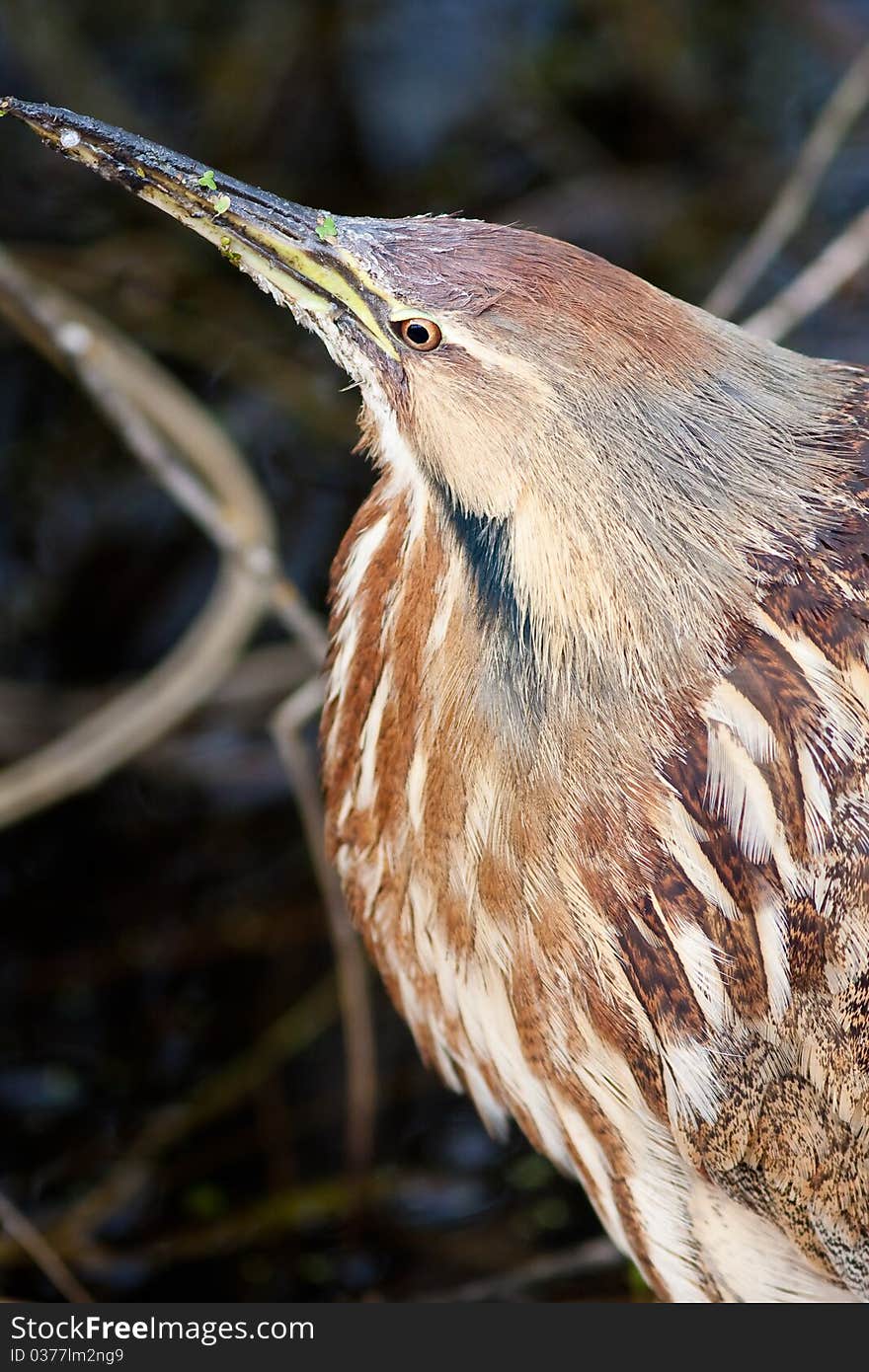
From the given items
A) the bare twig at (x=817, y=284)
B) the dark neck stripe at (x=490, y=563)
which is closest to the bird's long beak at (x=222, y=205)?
the dark neck stripe at (x=490, y=563)

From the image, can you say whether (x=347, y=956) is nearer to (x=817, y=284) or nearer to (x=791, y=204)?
(x=817, y=284)

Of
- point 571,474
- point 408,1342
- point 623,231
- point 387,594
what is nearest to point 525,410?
point 571,474

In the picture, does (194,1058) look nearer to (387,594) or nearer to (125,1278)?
(125,1278)

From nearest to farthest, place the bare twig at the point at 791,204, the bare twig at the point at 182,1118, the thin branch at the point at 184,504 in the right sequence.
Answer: the thin branch at the point at 184,504, the bare twig at the point at 182,1118, the bare twig at the point at 791,204

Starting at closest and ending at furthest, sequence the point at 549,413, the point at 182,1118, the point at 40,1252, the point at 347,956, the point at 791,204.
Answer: the point at 549,413, the point at 40,1252, the point at 347,956, the point at 182,1118, the point at 791,204

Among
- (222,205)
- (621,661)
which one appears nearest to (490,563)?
(621,661)

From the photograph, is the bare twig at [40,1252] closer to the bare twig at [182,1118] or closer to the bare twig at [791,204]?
the bare twig at [182,1118]
